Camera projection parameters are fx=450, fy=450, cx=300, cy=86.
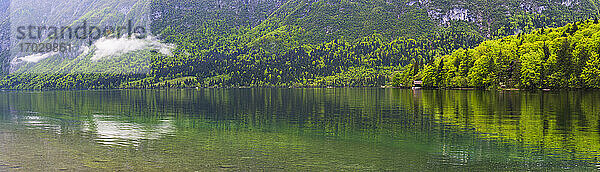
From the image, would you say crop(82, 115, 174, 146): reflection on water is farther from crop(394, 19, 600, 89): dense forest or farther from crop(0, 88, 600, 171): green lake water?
crop(394, 19, 600, 89): dense forest

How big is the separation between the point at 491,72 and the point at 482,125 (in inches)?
4366

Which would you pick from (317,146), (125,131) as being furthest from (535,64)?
(125,131)

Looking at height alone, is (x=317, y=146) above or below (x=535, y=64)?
below

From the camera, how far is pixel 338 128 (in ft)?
116

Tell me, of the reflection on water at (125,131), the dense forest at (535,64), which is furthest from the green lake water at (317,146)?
the dense forest at (535,64)

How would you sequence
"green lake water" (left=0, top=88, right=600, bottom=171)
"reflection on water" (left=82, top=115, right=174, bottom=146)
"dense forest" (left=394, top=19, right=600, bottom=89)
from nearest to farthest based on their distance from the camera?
"green lake water" (left=0, top=88, right=600, bottom=171) → "reflection on water" (left=82, top=115, right=174, bottom=146) → "dense forest" (left=394, top=19, right=600, bottom=89)

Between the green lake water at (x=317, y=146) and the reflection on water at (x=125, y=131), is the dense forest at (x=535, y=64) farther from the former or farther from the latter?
the reflection on water at (x=125, y=131)

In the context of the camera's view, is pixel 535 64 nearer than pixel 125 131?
No

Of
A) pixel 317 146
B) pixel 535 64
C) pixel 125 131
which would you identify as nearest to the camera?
pixel 317 146

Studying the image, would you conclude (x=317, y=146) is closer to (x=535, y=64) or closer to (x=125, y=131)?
(x=125, y=131)

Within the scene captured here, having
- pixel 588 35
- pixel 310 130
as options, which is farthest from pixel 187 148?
pixel 588 35

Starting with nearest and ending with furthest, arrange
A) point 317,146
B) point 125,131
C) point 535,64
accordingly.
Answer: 1. point 317,146
2. point 125,131
3. point 535,64

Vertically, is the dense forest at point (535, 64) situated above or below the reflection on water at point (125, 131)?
above

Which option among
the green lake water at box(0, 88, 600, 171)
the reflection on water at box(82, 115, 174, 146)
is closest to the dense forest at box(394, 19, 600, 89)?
the green lake water at box(0, 88, 600, 171)
